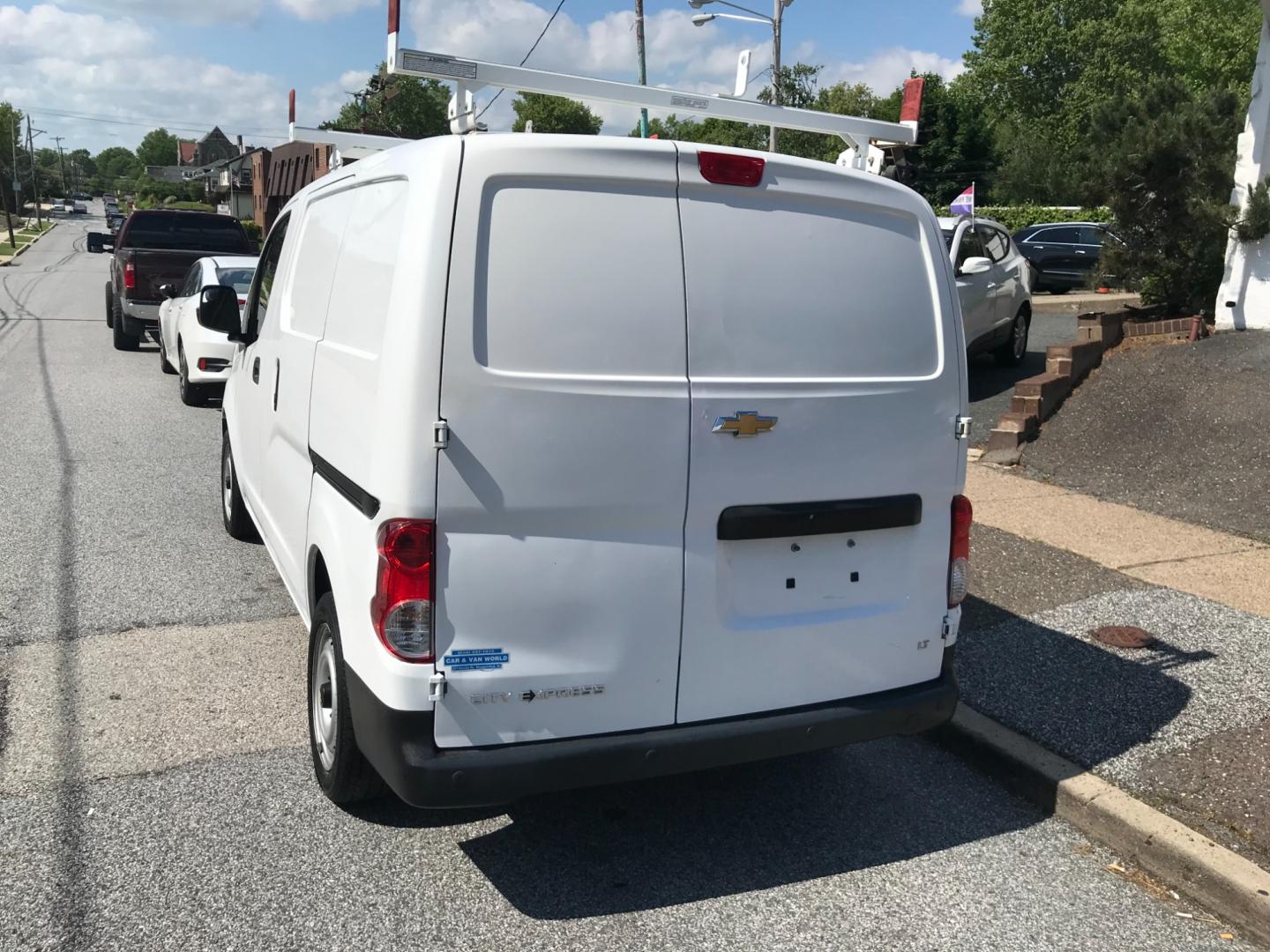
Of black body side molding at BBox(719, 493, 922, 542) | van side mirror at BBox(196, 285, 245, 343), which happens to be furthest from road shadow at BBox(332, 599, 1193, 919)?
van side mirror at BBox(196, 285, 245, 343)

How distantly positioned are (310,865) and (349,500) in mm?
1171

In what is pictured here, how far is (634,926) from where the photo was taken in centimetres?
341

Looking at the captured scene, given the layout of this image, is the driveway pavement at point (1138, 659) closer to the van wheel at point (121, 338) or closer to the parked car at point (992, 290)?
the parked car at point (992, 290)

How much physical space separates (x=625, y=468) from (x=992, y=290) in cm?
1014

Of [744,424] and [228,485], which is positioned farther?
[228,485]

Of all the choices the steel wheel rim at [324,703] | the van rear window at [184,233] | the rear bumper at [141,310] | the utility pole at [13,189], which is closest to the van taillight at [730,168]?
the steel wheel rim at [324,703]

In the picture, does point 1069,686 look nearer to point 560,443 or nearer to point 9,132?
point 560,443

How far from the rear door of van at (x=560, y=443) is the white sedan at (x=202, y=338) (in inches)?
336

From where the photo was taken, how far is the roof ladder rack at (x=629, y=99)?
361cm

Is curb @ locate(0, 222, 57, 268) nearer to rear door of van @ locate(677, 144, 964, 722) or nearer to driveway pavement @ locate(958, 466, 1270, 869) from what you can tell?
driveway pavement @ locate(958, 466, 1270, 869)

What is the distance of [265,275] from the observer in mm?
6020

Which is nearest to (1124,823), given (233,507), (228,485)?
(233,507)

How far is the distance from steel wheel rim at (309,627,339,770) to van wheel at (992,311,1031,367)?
1065 cm

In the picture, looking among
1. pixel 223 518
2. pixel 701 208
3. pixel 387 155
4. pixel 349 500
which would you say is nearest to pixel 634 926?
pixel 349 500
